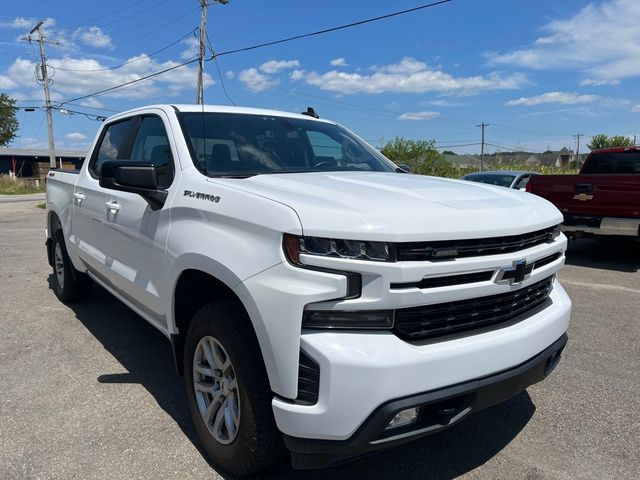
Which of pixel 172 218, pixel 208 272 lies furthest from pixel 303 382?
pixel 172 218

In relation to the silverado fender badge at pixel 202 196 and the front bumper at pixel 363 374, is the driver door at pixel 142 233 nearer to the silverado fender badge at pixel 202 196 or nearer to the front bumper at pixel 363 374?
the silverado fender badge at pixel 202 196

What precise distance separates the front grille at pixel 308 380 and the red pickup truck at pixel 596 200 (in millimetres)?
6945

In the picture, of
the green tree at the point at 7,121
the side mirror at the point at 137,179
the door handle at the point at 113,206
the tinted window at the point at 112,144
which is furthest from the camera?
the green tree at the point at 7,121

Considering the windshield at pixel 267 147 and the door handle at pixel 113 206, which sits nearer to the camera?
the windshield at pixel 267 147

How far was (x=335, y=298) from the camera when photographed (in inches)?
78.2

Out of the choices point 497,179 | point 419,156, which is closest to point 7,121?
point 419,156

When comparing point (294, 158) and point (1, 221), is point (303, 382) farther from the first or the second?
point (1, 221)

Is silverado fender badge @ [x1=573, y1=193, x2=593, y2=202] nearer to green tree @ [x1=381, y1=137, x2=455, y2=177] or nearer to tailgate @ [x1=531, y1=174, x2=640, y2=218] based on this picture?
tailgate @ [x1=531, y1=174, x2=640, y2=218]

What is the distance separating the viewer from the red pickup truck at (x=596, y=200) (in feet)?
24.3


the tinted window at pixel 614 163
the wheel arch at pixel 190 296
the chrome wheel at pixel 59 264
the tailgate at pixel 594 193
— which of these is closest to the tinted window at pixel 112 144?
the chrome wheel at pixel 59 264

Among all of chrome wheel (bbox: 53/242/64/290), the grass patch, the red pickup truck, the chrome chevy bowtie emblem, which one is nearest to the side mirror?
the chrome chevy bowtie emblem

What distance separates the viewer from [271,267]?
210cm

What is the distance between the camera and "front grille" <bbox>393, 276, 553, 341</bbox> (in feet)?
6.87

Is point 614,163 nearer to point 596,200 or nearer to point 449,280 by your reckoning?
point 596,200
